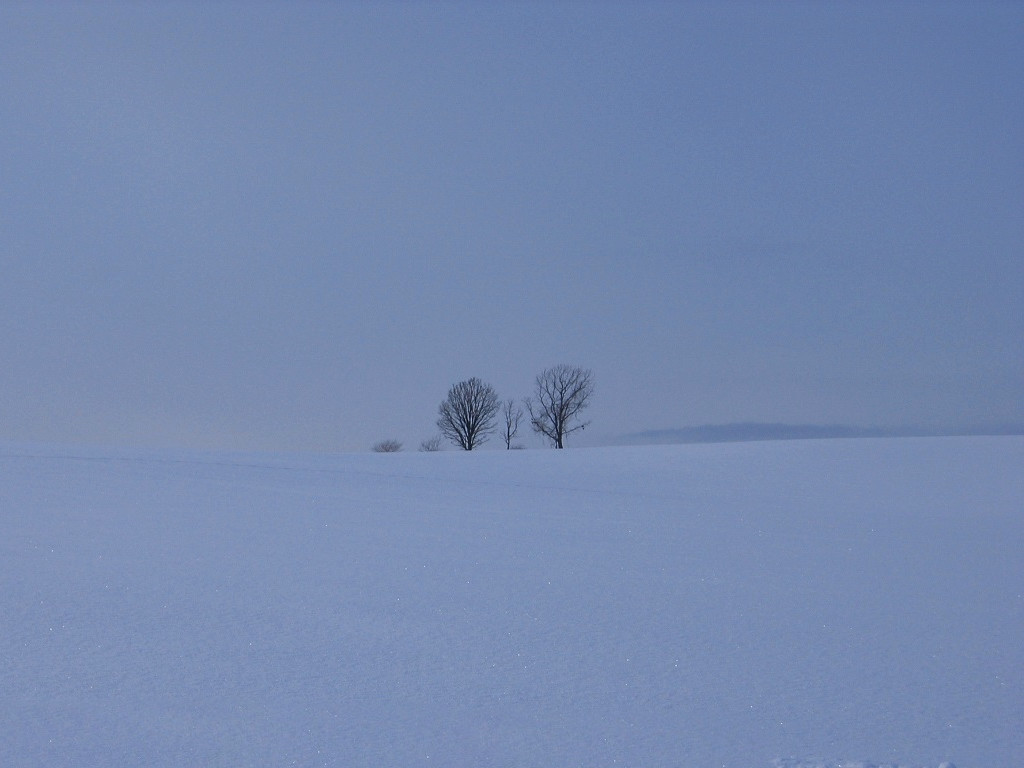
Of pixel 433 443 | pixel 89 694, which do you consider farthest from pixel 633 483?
pixel 433 443

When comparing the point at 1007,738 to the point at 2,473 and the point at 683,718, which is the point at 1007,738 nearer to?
the point at 683,718

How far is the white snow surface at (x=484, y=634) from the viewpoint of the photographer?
11.1 ft

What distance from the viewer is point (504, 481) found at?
38.8 feet

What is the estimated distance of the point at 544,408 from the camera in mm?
42719

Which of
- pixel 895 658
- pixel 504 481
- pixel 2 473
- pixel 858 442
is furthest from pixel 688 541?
pixel 858 442

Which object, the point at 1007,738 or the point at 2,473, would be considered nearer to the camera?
the point at 1007,738

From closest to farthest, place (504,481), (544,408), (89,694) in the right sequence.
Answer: (89,694), (504,481), (544,408)

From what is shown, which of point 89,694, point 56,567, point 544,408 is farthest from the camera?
point 544,408

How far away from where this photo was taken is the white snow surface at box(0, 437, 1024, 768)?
11.1 ft

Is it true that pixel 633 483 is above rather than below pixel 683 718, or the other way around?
above

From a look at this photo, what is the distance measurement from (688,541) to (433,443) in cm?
3785

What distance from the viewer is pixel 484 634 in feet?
14.8

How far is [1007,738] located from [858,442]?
44.7 feet

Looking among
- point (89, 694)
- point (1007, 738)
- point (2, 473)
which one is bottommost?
point (1007, 738)
